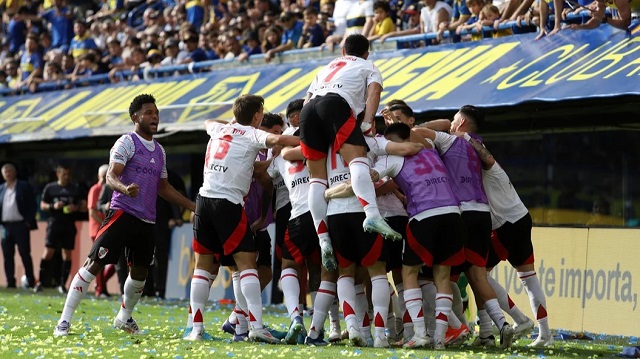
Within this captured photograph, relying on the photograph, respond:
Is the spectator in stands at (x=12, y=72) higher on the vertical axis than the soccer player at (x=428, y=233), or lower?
higher

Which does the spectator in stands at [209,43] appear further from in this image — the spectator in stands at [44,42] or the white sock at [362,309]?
the white sock at [362,309]

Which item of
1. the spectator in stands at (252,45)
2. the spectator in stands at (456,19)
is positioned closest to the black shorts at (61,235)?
the spectator in stands at (252,45)

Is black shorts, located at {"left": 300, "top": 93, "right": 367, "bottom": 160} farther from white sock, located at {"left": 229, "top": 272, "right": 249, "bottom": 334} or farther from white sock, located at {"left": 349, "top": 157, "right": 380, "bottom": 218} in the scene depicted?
white sock, located at {"left": 229, "top": 272, "right": 249, "bottom": 334}

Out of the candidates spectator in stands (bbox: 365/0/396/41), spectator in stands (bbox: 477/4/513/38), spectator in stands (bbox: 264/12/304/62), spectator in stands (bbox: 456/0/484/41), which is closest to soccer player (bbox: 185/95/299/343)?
spectator in stands (bbox: 477/4/513/38)

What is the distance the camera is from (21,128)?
2309 centimetres

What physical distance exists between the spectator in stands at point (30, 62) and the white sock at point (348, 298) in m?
16.7

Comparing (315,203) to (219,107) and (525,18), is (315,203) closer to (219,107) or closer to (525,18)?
(525,18)

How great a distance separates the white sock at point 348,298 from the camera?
400 inches

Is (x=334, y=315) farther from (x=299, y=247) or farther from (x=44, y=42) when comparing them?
(x=44, y=42)

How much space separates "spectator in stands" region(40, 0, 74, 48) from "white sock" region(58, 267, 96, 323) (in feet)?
58.9

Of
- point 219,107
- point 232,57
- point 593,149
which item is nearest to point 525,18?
point 593,149

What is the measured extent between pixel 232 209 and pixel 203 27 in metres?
13.7

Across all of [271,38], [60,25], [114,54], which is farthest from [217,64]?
[60,25]

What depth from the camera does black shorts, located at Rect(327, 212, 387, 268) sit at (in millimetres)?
10141
